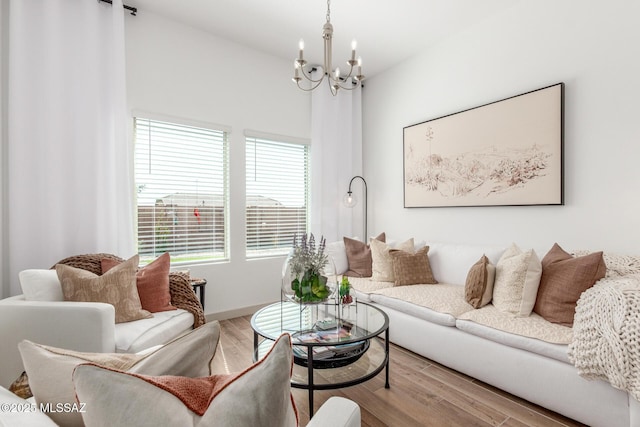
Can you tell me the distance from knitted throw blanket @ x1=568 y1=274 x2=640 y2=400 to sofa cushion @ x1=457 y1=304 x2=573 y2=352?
0.10m

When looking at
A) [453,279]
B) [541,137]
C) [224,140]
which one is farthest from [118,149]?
[541,137]

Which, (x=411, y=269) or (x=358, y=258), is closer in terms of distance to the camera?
(x=411, y=269)

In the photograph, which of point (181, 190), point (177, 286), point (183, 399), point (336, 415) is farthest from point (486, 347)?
point (181, 190)

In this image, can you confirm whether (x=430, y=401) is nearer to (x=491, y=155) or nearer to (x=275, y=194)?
(x=491, y=155)

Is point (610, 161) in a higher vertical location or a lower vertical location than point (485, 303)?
higher

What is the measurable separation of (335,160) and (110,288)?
2.90 m

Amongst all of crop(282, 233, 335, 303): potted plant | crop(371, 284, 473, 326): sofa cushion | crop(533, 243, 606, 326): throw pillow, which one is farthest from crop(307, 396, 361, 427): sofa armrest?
crop(533, 243, 606, 326): throw pillow

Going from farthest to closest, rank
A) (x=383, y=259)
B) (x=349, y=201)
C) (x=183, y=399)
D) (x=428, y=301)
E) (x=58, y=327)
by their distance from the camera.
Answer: (x=349, y=201) → (x=383, y=259) → (x=428, y=301) → (x=58, y=327) → (x=183, y=399)

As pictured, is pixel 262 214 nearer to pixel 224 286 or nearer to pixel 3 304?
pixel 224 286

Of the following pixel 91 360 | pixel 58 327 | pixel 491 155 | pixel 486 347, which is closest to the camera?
pixel 91 360

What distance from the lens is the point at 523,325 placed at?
2016 mm

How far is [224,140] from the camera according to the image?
3.53 meters

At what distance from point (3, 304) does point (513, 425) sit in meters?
2.78

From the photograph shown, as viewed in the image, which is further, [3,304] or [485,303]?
[485,303]
